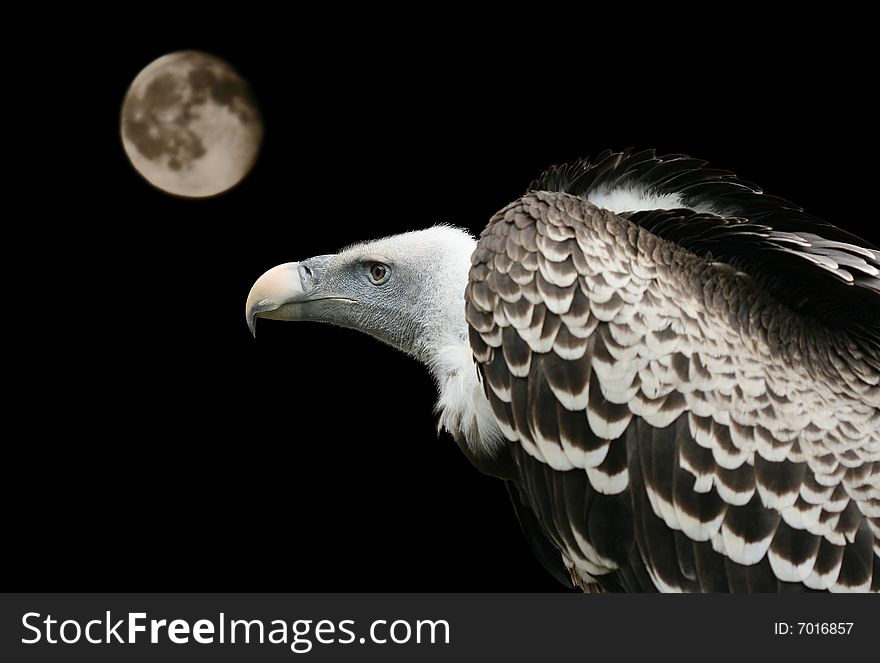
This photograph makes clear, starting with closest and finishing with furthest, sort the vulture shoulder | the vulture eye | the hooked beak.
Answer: the vulture shoulder, the hooked beak, the vulture eye

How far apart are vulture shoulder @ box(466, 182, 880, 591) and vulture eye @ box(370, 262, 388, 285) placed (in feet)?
2.64

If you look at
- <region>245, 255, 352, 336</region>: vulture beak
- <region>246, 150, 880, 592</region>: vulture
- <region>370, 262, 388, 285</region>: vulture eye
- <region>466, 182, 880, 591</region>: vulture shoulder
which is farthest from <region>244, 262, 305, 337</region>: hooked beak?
<region>466, 182, 880, 591</region>: vulture shoulder

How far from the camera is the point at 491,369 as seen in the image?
339cm

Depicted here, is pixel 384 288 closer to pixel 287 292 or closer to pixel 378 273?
pixel 378 273

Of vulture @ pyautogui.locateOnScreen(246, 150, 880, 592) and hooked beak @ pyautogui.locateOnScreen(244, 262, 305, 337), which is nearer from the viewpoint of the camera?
vulture @ pyautogui.locateOnScreen(246, 150, 880, 592)

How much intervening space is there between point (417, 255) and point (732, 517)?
5.56 ft

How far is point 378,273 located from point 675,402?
5.03 feet

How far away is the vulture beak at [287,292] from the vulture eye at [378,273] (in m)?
0.15

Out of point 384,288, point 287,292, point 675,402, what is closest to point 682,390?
point 675,402

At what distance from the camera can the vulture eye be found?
4172 millimetres

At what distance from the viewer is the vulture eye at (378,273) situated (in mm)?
4172

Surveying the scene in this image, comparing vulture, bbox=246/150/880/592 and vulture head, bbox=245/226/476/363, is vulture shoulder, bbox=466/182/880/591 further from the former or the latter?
vulture head, bbox=245/226/476/363

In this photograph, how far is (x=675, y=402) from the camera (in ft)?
10.4

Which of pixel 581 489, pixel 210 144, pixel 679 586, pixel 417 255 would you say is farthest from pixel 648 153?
pixel 210 144
